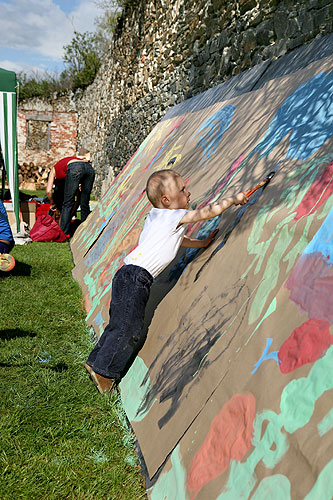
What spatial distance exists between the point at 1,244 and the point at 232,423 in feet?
14.1

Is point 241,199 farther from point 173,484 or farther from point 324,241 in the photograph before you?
point 173,484

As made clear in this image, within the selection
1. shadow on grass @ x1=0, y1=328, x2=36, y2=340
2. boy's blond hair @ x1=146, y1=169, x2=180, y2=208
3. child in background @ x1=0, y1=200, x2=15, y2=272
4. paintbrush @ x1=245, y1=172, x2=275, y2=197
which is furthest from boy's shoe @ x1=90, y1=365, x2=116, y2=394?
child in background @ x1=0, y1=200, x2=15, y2=272

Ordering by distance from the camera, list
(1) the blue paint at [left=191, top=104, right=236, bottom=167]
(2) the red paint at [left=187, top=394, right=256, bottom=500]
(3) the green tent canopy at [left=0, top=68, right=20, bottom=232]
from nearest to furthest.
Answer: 1. (2) the red paint at [left=187, top=394, right=256, bottom=500]
2. (1) the blue paint at [left=191, top=104, right=236, bottom=167]
3. (3) the green tent canopy at [left=0, top=68, right=20, bottom=232]

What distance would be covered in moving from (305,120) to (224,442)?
69.3 inches

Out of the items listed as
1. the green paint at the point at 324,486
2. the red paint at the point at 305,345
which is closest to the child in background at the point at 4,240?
the red paint at the point at 305,345

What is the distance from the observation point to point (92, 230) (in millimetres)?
6203

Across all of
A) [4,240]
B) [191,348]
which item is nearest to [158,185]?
[191,348]

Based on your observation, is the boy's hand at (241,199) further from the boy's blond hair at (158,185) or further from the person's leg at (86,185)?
the person's leg at (86,185)

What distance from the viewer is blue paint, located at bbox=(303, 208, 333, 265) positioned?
1630mm

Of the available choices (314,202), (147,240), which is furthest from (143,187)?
(314,202)

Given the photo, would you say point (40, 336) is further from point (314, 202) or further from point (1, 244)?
point (314, 202)

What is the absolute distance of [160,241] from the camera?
2668mm

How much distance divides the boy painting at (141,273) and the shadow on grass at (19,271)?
3.11 meters

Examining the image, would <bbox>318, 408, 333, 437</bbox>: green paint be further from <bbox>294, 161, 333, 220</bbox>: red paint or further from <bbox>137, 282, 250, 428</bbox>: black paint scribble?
<bbox>294, 161, 333, 220</bbox>: red paint
